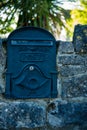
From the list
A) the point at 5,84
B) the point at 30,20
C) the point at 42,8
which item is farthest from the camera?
the point at 30,20

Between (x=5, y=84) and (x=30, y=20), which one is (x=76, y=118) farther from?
(x=30, y=20)

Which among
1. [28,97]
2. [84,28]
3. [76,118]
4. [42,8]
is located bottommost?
[76,118]

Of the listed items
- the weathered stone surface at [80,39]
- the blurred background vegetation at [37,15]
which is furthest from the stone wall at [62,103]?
the blurred background vegetation at [37,15]

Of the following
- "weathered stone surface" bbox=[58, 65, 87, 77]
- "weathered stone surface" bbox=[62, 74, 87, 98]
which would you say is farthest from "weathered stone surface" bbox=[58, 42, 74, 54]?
"weathered stone surface" bbox=[62, 74, 87, 98]

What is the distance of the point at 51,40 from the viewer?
11.6ft

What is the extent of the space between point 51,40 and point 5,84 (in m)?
0.61

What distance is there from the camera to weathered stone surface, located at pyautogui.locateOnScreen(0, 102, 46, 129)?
3.36 metres

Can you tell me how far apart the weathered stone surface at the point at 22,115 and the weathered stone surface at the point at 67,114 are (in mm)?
90

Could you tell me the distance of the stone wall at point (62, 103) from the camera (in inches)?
133

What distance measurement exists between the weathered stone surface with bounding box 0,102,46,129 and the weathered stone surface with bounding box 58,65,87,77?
38cm

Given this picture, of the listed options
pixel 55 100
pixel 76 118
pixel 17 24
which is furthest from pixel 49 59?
pixel 17 24

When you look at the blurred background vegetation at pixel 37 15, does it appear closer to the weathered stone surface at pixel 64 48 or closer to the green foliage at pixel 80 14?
the green foliage at pixel 80 14

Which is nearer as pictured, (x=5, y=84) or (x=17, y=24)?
(x=5, y=84)

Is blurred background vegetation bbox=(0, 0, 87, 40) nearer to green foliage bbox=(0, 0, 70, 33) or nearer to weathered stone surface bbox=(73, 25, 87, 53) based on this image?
green foliage bbox=(0, 0, 70, 33)
